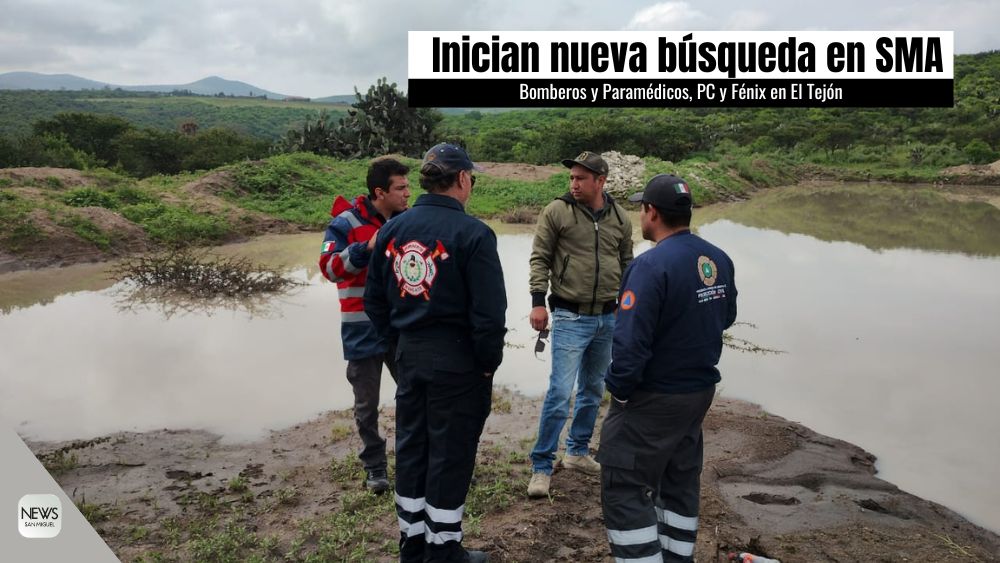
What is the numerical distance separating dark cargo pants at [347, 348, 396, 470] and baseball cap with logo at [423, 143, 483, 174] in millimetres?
1354

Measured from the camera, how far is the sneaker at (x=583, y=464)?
4184 mm

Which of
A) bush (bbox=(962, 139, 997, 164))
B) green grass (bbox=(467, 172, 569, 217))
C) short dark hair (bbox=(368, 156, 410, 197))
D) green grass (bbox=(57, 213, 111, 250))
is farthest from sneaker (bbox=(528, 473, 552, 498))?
bush (bbox=(962, 139, 997, 164))

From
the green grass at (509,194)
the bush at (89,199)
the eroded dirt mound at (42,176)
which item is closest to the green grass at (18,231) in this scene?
the bush at (89,199)

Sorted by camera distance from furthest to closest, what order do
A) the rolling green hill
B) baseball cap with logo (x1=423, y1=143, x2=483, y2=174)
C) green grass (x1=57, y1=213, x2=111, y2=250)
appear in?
the rolling green hill
green grass (x1=57, y1=213, x2=111, y2=250)
baseball cap with logo (x1=423, y1=143, x2=483, y2=174)

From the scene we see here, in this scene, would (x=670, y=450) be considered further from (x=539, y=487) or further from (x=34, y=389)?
(x=34, y=389)

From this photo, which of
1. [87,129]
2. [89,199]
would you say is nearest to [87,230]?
[89,199]

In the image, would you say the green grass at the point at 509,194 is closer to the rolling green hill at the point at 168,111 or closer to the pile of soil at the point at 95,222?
the pile of soil at the point at 95,222

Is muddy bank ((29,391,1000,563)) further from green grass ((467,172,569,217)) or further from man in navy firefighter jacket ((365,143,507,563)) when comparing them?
green grass ((467,172,569,217))

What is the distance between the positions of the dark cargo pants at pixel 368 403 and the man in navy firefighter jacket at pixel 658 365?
1.64m

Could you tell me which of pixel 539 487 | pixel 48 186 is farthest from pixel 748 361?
pixel 48 186

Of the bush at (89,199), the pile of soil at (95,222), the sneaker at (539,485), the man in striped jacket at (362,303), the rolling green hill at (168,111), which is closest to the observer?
the sneaker at (539,485)

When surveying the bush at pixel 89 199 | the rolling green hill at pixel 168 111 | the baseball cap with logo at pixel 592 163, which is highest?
the rolling green hill at pixel 168 111

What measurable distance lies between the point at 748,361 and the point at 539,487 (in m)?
3.74

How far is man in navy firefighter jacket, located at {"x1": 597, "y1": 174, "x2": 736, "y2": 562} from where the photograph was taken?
2.69m
